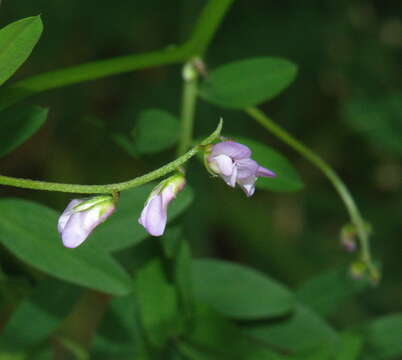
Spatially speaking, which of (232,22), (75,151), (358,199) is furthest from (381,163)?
(75,151)

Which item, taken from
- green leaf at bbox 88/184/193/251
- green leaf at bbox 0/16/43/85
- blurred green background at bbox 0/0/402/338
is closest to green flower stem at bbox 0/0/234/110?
green leaf at bbox 0/16/43/85

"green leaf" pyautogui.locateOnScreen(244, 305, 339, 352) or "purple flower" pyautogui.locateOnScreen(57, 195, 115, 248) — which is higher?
"purple flower" pyautogui.locateOnScreen(57, 195, 115, 248)

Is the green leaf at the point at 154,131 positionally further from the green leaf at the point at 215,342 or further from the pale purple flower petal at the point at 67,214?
the pale purple flower petal at the point at 67,214

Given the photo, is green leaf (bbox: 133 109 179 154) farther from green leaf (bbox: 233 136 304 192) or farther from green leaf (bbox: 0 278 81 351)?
green leaf (bbox: 0 278 81 351)

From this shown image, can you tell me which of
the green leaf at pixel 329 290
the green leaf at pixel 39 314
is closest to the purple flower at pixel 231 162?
the green leaf at pixel 39 314

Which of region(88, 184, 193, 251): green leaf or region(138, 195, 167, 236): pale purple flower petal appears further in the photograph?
region(88, 184, 193, 251): green leaf

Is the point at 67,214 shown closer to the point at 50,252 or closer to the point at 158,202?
the point at 158,202
